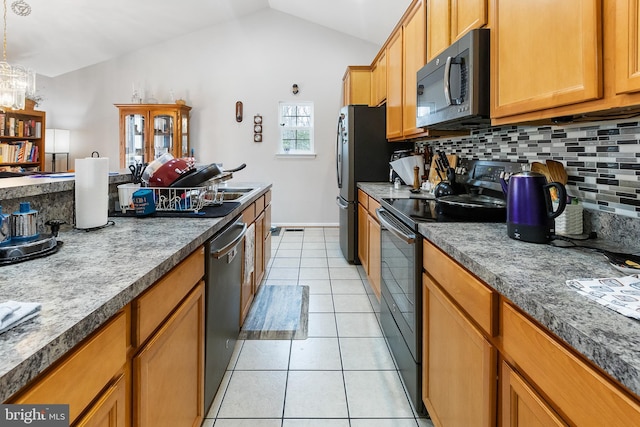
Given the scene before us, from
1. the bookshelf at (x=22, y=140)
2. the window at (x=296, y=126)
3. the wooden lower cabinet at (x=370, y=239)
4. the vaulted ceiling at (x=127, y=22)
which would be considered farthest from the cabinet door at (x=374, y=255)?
the bookshelf at (x=22, y=140)

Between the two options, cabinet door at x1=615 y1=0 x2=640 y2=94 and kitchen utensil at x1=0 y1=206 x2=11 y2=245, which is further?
kitchen utensil at x1=0 y1=206 x2=11 y2=245

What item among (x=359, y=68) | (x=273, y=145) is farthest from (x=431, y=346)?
(x=273, y=145)

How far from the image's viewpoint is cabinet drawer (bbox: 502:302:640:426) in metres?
0.54

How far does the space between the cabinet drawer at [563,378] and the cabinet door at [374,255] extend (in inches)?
67.8

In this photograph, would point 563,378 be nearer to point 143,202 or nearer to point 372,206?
point 143,202

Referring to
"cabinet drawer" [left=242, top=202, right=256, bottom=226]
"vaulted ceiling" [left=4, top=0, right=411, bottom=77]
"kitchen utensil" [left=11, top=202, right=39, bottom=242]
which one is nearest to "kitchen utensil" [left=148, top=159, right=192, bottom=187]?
"cabinet drawer" [left=242, top=202, right=256, bottom=226]

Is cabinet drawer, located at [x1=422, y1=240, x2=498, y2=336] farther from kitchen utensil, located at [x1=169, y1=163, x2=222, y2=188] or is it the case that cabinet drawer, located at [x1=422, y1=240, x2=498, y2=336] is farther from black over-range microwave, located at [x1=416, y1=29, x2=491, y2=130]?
kitchen utensil, located at [x1=169, y1=163, x2=222, y2=188]

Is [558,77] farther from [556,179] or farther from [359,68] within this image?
[359,68]

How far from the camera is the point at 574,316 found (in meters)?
0.65

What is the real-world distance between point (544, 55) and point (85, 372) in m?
1.49

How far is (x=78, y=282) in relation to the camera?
31.0 inches

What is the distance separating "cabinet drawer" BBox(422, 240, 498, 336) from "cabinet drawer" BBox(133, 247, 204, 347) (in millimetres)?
A: 849

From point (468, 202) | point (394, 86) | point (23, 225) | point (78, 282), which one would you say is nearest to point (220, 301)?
point (23, 225)

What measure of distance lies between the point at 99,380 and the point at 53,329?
0.57ft
